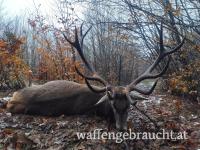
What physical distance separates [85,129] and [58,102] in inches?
41.5

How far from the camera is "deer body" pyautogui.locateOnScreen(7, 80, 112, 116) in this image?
8.15m

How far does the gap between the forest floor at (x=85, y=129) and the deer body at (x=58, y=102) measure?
0.16 meters

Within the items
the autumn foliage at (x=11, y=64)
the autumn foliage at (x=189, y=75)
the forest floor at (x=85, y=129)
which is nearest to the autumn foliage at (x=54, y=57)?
the autumn foliage at (x=11, y=64)

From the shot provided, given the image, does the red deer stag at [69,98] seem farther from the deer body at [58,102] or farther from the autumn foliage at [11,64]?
the autumn foliage at [11,64]

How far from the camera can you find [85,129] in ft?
24.1

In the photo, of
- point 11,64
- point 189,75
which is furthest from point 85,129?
point 11,64

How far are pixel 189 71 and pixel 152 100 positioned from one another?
117cm

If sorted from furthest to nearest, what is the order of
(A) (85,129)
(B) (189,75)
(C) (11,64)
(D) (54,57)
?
(D) (54,57) → (C) (11,64) → (B) (189,75) → (A) (85,129)

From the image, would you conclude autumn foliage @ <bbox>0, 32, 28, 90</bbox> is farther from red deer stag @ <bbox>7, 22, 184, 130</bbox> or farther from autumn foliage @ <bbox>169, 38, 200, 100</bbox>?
autumn foliage @ <bbox>169, 38, 200, 100</bbox>

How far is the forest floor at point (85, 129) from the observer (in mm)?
6609

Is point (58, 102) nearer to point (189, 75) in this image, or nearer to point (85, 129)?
point (85, 129)

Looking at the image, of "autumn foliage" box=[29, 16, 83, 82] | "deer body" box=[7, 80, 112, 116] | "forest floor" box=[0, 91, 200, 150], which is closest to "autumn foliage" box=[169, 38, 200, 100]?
"forest floor" box=[0, 91, 200, 150]

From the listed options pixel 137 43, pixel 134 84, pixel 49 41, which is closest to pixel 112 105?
pixel 134 84

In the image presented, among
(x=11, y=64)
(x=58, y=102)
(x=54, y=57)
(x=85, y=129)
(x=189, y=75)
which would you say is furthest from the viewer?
(x=54, y=57)
